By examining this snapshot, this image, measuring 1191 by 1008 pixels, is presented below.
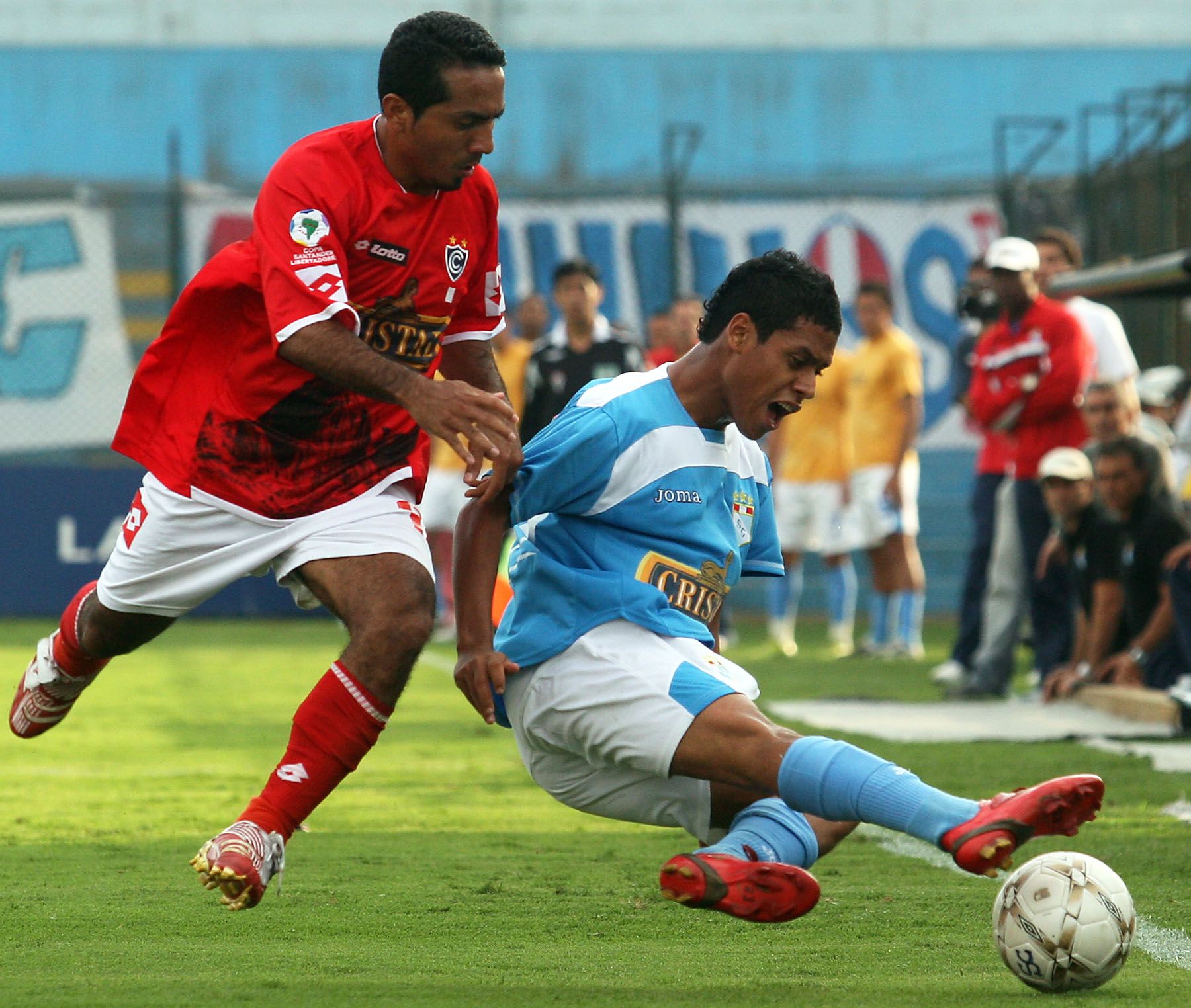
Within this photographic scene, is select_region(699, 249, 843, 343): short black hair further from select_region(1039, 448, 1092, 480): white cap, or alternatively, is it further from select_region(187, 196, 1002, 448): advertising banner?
select_region(187, 196, 1002, 448): advertising banner

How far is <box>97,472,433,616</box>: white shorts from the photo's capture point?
4.14m

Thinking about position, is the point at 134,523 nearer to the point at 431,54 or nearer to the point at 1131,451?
the point at 431,54

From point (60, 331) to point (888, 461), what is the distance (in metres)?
7.75

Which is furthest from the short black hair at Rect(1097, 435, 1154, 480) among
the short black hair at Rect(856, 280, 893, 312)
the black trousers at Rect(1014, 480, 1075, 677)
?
the short black hair at Rect(856, 280, 893, 312)

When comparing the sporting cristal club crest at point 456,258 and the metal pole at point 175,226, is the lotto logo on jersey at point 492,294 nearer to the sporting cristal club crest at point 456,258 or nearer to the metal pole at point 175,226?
the sporting cristal club crest at point 456,258

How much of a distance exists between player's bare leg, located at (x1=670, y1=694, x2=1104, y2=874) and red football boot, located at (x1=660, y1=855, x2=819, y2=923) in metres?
0.14

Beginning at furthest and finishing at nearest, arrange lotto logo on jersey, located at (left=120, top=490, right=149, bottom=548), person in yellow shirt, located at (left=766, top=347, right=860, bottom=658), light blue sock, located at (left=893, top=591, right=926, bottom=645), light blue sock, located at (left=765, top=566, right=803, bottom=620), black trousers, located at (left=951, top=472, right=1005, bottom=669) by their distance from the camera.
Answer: light blue sock, located at (left=765, top=566, right=803, bottom=620) < person in yellow shirt, located at (left=766, top=347, right=860, bottom=658) < light blue sock, located at (left=893, top=591, right=926, bottom=645) < black trousers, located at (left=951, top=472, right=1005, bottom=669) < lotto logo on jersey, located at (left=120, top=490, right=149, bottom=548)

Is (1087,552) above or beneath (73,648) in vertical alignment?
beneath

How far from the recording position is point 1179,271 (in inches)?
328

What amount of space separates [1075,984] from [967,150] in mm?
20552

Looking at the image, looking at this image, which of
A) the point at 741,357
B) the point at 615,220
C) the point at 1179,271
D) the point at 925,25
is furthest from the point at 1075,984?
the point at 925,25

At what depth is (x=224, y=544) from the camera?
427 centimetres

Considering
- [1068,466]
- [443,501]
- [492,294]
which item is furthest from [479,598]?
[443,501]

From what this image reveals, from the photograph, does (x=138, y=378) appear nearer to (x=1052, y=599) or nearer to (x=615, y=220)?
(x=1052, y=599)
